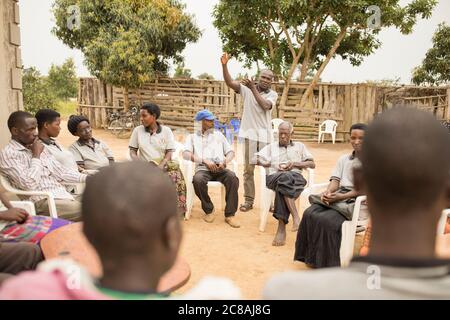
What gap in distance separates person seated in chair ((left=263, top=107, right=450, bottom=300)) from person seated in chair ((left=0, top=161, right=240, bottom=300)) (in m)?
0.25

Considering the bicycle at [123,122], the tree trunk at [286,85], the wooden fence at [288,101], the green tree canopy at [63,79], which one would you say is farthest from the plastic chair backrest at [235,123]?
the green tree canopy at [63,79]

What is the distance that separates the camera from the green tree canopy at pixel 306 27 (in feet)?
39.1

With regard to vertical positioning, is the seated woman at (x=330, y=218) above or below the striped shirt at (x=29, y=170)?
below

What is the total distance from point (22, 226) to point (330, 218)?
2.47 metres

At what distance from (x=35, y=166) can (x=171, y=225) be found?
2964 mm

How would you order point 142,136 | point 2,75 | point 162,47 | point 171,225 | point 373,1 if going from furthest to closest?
point 162,47 → point 373,1 → point 142,136 → point 2,75 → point 171,225

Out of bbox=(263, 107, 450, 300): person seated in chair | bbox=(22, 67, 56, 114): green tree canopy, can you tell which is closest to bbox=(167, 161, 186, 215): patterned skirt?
bbox=(263, 107, 450, 300): person seated in chair

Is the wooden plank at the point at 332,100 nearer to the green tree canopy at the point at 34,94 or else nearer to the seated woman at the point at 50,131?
the green tree canopy at the point at 34,94

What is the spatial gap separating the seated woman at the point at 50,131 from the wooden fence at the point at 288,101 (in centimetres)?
1011

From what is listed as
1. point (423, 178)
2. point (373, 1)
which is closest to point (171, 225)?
point (423, 178)

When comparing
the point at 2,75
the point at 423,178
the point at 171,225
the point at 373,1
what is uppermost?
the point at 373,1

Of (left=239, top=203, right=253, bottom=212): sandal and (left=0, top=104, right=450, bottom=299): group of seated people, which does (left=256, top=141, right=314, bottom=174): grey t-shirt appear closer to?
(left=239, top=203, right=253, bottom=212): sandal
